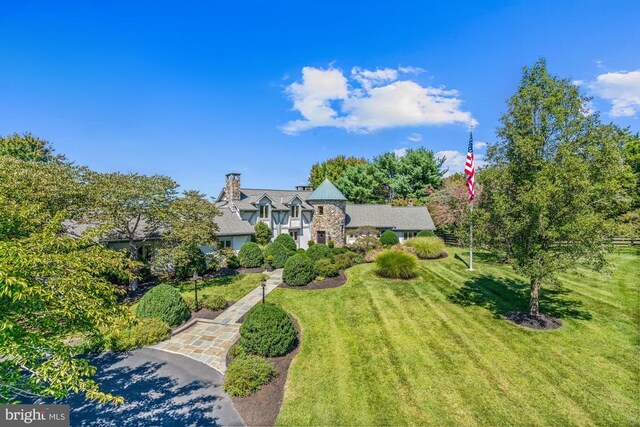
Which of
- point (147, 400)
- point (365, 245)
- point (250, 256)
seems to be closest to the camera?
point (147, 400)

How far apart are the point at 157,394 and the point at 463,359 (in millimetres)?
10752

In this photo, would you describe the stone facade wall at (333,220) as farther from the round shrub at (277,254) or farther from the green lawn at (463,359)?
the green lawn at (463,359)

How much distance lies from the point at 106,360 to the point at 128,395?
317 cm

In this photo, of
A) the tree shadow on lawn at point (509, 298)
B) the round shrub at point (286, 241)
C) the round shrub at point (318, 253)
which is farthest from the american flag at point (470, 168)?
the round shrub at point (286, 241)

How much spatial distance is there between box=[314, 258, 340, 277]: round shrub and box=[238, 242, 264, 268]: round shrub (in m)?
6.12

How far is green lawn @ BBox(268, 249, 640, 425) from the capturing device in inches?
350

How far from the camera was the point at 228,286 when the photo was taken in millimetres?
21672

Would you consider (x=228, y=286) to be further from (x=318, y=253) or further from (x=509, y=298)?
(x=509, y=298)

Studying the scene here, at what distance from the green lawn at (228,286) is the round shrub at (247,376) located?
864 cm

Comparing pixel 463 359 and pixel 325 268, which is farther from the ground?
pixel 325 268

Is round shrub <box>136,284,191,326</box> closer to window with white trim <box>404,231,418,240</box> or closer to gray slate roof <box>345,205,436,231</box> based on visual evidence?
gray slate roof <box>345,205,436,231</box>

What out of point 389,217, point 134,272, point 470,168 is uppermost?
point 470,168

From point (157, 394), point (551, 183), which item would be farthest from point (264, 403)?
point (551, 183)

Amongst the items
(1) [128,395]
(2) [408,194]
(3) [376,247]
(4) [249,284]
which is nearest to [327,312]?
(4) [249,284]
